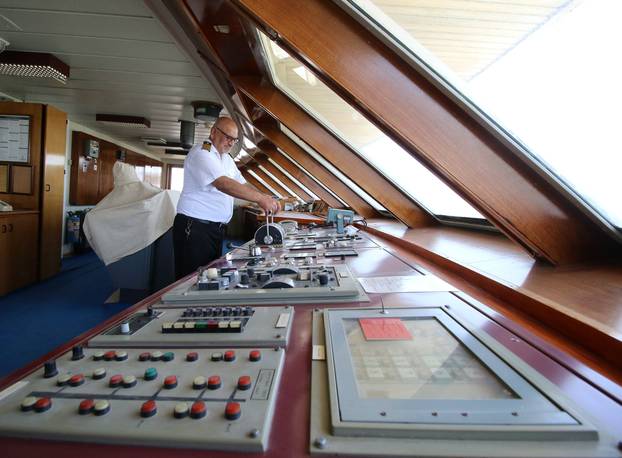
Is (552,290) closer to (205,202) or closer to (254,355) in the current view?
(254,355)

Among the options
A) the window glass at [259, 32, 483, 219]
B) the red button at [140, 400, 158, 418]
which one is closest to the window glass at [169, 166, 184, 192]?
the window glass at [259, 32, 483, 219]

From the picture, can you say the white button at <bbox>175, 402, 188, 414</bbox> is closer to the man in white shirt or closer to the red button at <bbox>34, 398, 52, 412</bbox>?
the red button at <bbox>34, 398, 52, 412</bbox>

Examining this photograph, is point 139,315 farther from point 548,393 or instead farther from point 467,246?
point 467,246

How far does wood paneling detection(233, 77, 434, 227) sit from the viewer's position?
3.41 meters

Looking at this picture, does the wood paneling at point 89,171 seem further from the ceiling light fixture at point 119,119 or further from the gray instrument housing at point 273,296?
the gray instrument housing at point 273,296

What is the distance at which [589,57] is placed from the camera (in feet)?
3.52

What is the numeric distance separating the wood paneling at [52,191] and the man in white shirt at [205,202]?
3187 millimetres

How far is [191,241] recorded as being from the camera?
242 centimetres

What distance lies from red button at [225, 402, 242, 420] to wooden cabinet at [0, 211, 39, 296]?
4.56 m

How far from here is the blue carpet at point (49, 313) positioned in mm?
2570

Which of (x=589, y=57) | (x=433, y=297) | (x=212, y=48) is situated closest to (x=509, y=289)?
(x=433, y=297)

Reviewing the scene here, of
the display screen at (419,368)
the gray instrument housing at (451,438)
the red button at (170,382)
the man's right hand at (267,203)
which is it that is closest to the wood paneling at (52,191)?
the man's right hand at (267,203)

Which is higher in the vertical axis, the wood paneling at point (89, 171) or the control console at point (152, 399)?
the wood paneling at point (89, 171)

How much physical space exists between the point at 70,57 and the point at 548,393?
4.73m
